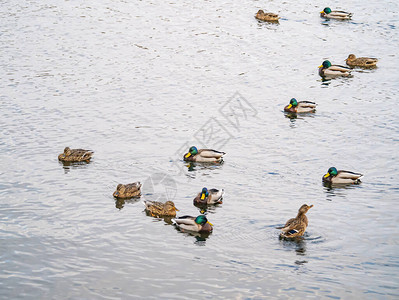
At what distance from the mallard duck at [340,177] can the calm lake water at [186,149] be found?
39cm

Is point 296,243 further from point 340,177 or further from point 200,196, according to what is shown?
point 340,177

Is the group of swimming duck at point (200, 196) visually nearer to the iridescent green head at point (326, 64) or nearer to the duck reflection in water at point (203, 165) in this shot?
the duck reflection in water at point (203, 165)

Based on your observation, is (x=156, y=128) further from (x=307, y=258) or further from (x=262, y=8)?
(x=262, y=8)

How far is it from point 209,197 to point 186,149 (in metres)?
5.60

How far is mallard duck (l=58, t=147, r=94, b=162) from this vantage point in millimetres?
23906

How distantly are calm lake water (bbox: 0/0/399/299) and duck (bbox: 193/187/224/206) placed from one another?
401mm

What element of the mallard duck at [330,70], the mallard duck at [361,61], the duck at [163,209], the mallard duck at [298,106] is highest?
the mallard duck at [361,61]

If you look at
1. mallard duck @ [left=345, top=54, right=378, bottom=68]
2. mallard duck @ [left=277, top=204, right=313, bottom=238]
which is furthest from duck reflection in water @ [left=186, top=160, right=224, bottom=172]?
mallard duck @ [left=345, top=54, right=378, bottom=68]

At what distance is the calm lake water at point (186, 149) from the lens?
16.8 metres

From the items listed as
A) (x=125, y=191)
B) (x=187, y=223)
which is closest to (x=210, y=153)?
(x=125, y=191)

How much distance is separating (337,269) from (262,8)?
3589 cm

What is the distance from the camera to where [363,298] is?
15.6 m

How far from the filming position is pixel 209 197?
20.7 meters

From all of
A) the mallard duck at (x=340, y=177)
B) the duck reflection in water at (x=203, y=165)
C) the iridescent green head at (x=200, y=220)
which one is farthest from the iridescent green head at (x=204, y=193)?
the mallard duck at (x=340, y=177)
